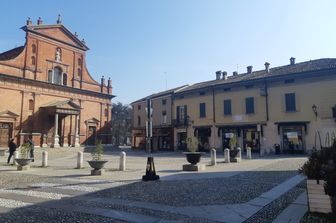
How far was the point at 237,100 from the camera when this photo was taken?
3341 cm

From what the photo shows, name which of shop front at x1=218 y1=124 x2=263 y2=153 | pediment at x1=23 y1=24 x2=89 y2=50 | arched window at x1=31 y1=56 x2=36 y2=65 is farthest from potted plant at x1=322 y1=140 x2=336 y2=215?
pediment at x1=23 y1=24 x2=89 y2=50

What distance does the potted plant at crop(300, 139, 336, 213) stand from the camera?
5.82 metres

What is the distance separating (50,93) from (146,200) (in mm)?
31621

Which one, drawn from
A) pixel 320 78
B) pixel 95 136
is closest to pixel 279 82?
pixel 320 78

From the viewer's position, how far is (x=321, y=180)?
6.11 meters

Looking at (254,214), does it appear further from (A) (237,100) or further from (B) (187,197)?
(A) (237,100)

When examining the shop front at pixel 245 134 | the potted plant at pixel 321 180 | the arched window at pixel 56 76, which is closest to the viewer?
the potted plant at pixel 321 180

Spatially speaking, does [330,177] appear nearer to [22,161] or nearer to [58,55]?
[22,161]

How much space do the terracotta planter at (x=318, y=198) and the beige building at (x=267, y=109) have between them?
17682 mm

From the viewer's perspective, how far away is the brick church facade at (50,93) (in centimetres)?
3256

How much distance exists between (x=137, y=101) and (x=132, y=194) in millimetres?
38753

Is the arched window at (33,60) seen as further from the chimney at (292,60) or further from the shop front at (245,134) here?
the chimney at (292,60)

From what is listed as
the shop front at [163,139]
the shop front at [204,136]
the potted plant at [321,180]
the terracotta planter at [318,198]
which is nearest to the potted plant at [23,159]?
the potted plant at [321,180]

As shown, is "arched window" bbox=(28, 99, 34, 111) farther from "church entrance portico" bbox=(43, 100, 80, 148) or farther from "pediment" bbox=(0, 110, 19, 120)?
"pediment" bbox=(0, 110, 19, 120)
